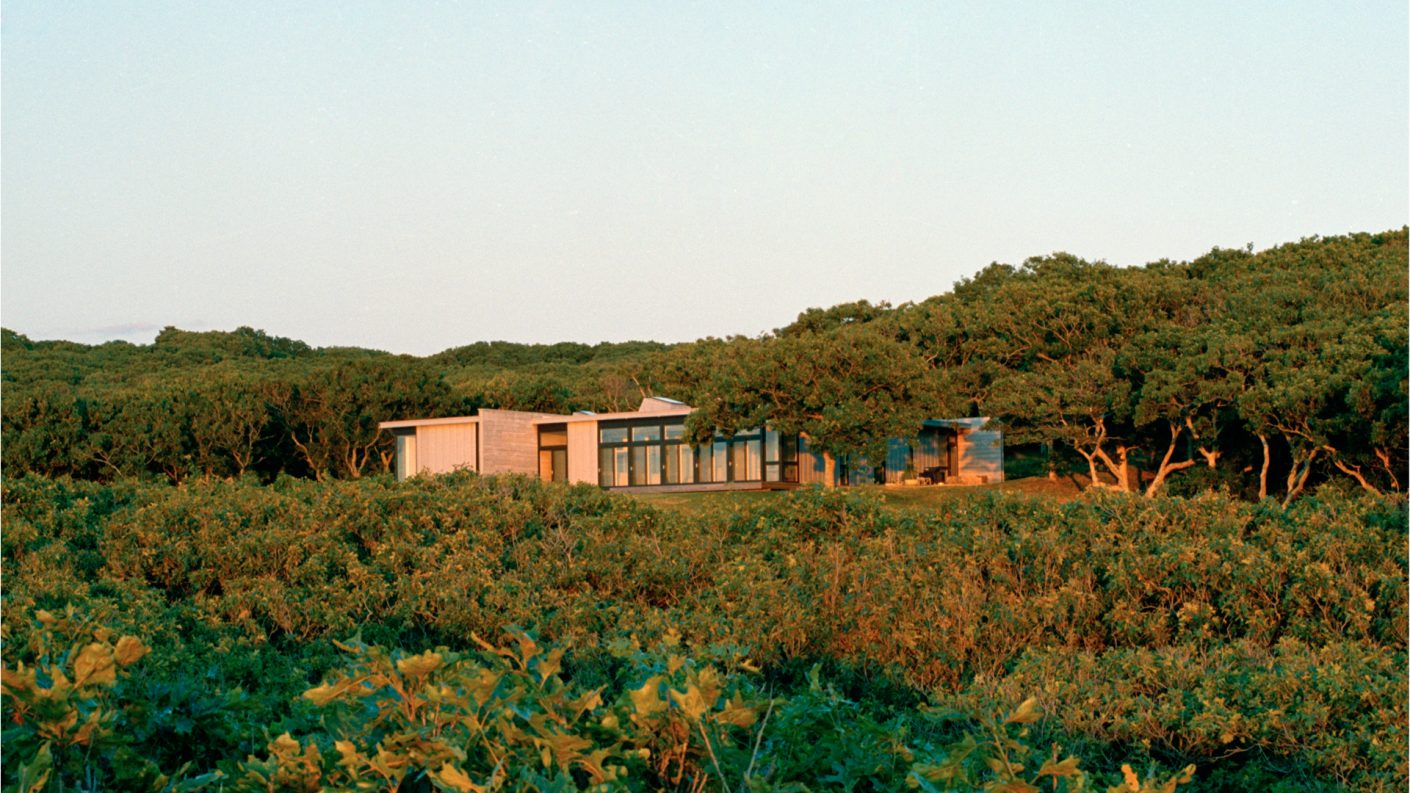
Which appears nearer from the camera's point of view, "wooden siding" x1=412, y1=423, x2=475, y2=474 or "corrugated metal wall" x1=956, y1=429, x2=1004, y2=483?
"corrugated metal wall" x1=956, y1=429, x2=1004, y2=483

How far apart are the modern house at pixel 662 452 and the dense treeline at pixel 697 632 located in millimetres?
20940

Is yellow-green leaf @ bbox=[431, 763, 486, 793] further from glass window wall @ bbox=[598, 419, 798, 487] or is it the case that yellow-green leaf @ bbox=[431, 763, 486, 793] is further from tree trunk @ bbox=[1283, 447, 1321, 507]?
glass window wall @ bbox=[598, 419, 798, 487]

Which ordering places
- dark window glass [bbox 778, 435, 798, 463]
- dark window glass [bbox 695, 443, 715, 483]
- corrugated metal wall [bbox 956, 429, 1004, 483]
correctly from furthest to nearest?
corrugated metal wall [bbox 956, 429, 1004, 483] < dark window glass [bbox 695, 443, 715, 483] < dark window glass [bbox 778, 435, 798, 463]

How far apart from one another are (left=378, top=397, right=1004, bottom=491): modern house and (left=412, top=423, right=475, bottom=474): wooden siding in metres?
0.03

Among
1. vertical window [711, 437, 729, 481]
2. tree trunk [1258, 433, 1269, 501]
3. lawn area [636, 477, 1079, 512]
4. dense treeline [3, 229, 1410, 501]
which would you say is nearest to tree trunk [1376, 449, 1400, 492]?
dense treeline [3, 229, 1410, 501]

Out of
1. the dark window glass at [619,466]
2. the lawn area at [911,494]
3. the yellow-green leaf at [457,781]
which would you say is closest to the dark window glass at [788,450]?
the lawn area at [911,494]

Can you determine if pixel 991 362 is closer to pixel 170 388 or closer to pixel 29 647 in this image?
pixel 170 388

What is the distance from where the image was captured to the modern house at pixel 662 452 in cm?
3419

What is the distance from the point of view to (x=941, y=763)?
3066mm

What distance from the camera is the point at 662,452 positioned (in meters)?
35.6

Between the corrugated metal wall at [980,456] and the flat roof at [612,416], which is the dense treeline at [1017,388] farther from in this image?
the flat roof at [612,416]

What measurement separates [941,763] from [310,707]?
1.96 metres

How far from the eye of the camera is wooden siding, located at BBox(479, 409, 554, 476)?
119 feet

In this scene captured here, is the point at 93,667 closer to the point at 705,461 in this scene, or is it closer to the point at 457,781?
the point at 457,781
